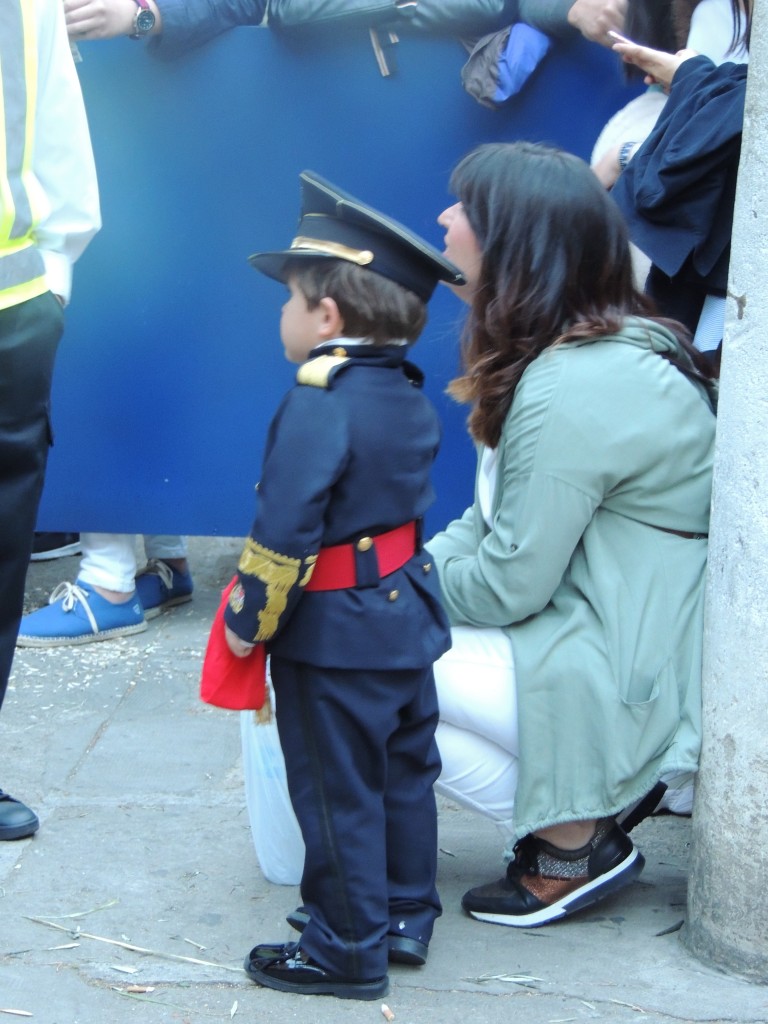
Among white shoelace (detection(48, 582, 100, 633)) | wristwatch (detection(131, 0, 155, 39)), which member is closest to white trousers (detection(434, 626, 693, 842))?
white shoelace (detection(48, 582, 100, 633))

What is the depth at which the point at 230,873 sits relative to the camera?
287cm

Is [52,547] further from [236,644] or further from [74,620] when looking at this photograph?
[236,644]

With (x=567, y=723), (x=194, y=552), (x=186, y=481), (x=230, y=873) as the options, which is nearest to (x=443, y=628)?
(x=567, y=723)

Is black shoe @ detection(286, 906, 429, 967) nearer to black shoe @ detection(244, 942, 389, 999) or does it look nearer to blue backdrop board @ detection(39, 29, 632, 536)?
black shoe @ detection(244, 942, 389, 999)

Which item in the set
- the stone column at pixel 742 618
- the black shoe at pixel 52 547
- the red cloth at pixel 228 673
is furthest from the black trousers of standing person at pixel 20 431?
the black shoe at pixel 52 547

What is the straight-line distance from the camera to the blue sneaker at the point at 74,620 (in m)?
4.14

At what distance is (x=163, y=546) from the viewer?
14.7 ft

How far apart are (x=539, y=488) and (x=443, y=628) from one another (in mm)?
298

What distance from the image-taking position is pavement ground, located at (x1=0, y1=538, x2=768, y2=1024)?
7.86ft

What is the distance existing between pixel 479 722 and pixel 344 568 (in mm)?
472

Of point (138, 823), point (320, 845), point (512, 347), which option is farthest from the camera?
point (138, 823)

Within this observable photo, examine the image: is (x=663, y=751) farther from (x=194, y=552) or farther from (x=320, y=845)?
(x=194, y=552)

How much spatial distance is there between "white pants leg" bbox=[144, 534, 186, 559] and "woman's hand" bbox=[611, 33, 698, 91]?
6.72ft

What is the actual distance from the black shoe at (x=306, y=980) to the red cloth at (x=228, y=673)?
1.46 feet
